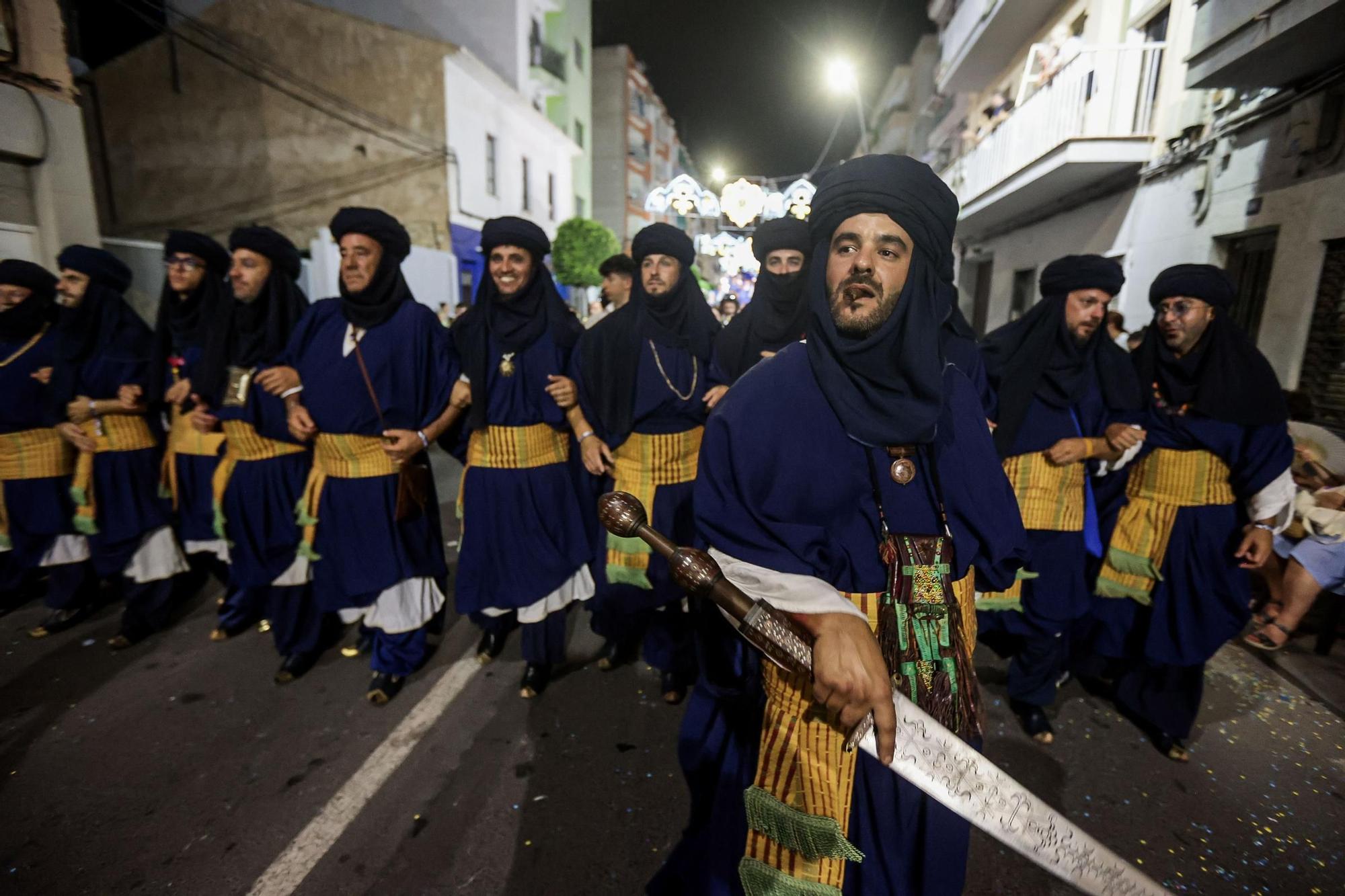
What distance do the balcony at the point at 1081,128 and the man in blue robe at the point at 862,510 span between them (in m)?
9.46

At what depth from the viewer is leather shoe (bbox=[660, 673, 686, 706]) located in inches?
133

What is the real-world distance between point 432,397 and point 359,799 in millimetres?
1868

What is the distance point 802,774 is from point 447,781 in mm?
1949

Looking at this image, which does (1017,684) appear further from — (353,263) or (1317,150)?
(1317,150)

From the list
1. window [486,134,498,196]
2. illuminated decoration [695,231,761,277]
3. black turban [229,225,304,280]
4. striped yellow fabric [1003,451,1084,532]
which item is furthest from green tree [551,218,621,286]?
striped yellow fabric [1003,451,1084,532]

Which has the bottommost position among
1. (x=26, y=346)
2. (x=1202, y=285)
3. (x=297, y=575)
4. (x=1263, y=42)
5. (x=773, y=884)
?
(x=297, y=575)

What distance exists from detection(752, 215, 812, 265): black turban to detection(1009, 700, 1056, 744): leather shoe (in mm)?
2583

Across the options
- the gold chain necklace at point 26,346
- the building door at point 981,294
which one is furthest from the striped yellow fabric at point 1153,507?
the building door at point 981,294

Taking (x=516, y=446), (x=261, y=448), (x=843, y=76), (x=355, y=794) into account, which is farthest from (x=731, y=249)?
(x=355, y=794)

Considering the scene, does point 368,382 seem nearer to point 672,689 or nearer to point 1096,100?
point 672,689

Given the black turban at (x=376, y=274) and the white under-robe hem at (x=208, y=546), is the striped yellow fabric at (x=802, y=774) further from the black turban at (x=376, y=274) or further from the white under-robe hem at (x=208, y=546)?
the white under-robe hem at (x=208, y=546)

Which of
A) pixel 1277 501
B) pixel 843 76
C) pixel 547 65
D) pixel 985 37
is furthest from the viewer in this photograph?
pixel 547 65

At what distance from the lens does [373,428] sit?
10.5 feet

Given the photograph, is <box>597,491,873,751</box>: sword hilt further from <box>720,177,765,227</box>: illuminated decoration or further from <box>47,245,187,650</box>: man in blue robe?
<box>720,177,765,227</box>: illuminated decoration
